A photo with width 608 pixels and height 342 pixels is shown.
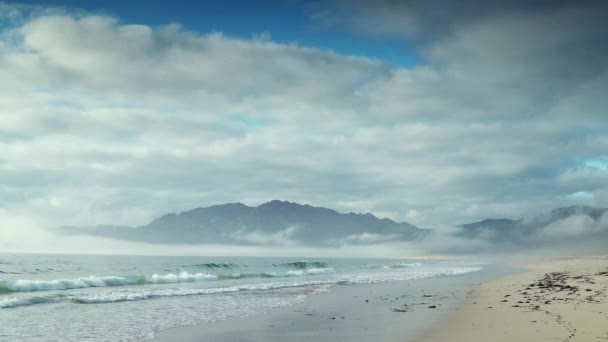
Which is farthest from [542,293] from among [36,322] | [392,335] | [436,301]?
[36,322]

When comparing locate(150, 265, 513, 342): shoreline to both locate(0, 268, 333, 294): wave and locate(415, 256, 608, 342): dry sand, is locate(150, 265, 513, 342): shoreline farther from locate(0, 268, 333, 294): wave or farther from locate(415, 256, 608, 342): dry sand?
locate(0, 268, 333, 294): wave

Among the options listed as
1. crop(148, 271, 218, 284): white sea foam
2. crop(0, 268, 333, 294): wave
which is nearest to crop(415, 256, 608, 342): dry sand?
crop(0, 268, 333, 294): wave

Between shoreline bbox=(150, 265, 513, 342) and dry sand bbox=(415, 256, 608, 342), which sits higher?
dry sand bbox=(415, 256, 608, 342)

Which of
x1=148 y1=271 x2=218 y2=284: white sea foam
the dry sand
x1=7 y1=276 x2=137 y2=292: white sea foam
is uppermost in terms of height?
the dry sand

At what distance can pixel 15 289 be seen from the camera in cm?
2670

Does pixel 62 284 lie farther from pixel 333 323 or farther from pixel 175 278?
pixel 333 323

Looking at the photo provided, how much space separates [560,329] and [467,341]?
2.68m

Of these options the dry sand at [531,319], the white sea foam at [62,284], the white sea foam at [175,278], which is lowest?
the white sea foam at [175,278]

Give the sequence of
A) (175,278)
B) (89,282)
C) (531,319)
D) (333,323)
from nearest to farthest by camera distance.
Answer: (531,319) → (333,323) → (89,282) → (175,278)

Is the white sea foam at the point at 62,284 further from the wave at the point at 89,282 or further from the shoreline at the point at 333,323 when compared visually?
the shoreline at the point at 333,323

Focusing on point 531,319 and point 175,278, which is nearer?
point 531,319

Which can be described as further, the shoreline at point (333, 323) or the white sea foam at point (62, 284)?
the white sea foam at point (62, 284)

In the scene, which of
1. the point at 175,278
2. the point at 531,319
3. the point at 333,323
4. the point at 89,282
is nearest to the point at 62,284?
the point at 89,282

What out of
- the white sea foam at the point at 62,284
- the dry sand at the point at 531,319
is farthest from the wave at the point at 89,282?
the dry sand at the point at 531,319
